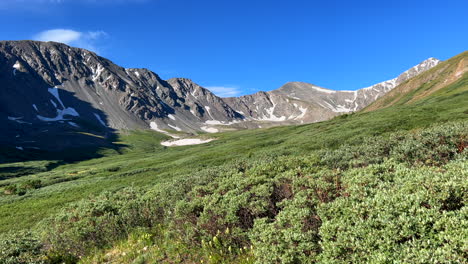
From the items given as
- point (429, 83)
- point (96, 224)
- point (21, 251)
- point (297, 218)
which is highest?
point (429, 83)

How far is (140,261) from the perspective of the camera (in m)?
11.1

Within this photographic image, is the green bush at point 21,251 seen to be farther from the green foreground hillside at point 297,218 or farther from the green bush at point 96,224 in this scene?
the green bush at point 96,224

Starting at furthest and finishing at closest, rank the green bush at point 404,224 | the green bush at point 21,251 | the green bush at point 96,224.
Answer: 1. the green bush at point 96,224
2. the green bush at point 21,251
3. the green bush at point 404,224

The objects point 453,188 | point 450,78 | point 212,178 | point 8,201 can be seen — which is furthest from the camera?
point 450,78

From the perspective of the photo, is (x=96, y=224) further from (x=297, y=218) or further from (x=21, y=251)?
(x=297, y=218)

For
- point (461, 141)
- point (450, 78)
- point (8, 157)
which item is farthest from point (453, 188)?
point (8, 157)

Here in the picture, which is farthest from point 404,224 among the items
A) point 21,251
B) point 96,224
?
point 21,251

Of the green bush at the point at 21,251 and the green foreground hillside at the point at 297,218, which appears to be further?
the green bush at the point at 21,251

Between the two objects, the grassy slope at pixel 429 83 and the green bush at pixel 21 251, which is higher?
the grassy slope at pixel 429 83

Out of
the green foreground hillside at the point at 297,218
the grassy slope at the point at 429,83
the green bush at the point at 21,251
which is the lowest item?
the green bush at the point at 21,251

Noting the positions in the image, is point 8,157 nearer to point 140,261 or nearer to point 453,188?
point 140,261

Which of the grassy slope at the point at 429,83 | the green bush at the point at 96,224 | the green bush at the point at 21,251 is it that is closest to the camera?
the green bush at the point at 21,251

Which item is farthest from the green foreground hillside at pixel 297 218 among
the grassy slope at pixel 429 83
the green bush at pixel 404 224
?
the grassy slope at pixel 429 83

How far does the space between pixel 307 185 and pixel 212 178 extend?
26.9ft
